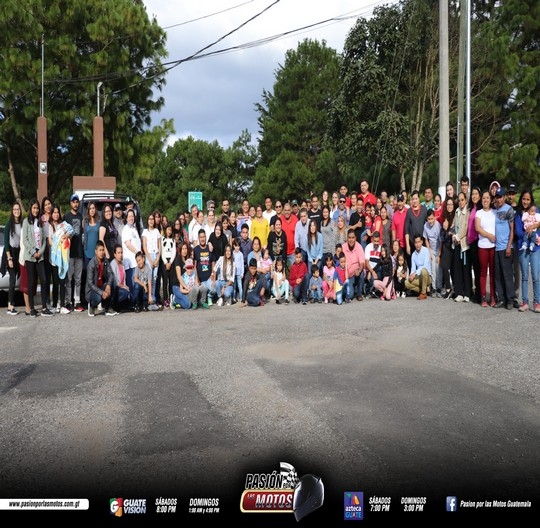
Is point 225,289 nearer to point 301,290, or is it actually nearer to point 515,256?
point 301,290

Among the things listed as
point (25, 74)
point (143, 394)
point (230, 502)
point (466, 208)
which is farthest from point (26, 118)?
point (230, 502)

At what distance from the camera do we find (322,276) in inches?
543

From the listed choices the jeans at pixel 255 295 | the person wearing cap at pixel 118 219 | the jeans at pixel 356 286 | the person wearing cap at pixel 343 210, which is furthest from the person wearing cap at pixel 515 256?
the person wearing cap at pixel 118 219

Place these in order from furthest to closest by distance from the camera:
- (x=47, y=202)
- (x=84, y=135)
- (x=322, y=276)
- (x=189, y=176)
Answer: (x=189, y=176) → (x=84, y=135) → (x=322, y=276) → (x=47, y=202)

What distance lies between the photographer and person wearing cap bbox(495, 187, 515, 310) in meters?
11.3

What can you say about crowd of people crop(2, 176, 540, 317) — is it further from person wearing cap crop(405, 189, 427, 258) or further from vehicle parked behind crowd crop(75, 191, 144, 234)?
vehicle parked behind crowd crop(75, 191, 144, 234)

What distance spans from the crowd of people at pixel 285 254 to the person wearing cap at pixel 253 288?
0.03m

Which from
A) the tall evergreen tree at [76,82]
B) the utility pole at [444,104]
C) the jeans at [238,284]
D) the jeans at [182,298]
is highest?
the tall evergreen tree at [76,82]

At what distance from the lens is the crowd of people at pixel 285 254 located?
1167cm

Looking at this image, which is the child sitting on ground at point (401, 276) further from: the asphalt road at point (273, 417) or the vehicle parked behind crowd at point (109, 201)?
the vehicle parked behind crowd at point (109, 201)

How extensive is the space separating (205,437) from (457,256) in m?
9.03

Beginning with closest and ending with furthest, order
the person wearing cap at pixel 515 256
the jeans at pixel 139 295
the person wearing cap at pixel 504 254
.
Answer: the person wearing cap at pixel 504 254 < the person wearing cap at pixel 515 256 < the jeans at pixel 139 295

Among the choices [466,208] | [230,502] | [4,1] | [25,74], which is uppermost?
[4,1]

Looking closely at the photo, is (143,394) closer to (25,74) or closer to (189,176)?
(25,74)
